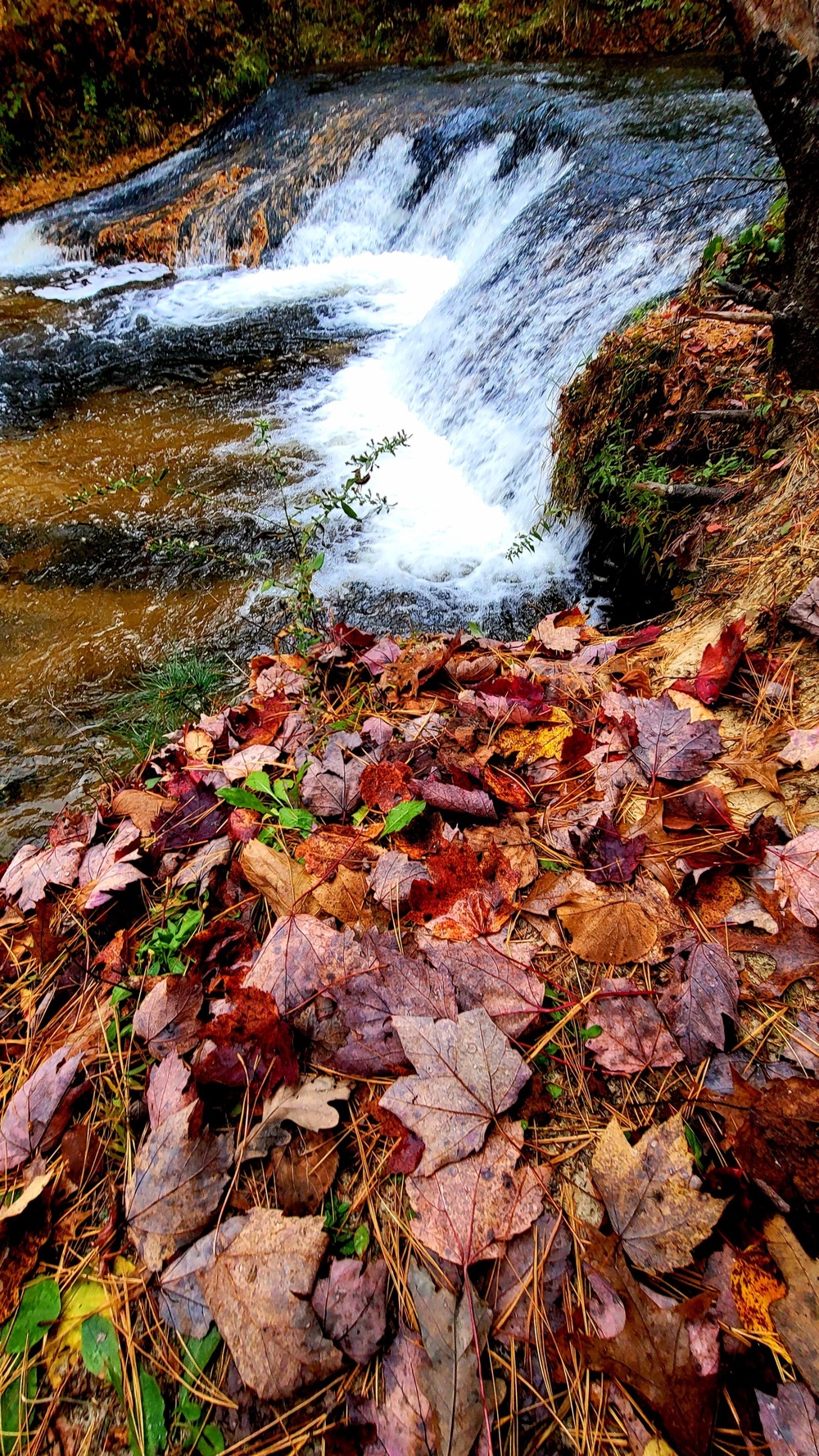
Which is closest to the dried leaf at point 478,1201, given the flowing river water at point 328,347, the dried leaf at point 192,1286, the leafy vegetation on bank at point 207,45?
the dried leaf at point 192,1286

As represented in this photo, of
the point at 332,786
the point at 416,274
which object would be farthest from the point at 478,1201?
the point at 416,274

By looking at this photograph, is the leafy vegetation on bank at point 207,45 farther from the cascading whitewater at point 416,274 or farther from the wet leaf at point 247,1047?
the wet leaf at point 247,1047

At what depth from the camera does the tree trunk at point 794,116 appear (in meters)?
1.90

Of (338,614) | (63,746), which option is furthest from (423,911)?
(338,614)

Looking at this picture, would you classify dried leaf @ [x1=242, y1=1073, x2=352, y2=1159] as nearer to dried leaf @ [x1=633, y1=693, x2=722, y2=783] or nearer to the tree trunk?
dried leaf @ [x1=633, y1=693, x2=722, y2=783]

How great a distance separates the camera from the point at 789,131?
2.04 metres

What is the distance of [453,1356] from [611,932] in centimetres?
66

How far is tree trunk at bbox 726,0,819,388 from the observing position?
1.90 meters

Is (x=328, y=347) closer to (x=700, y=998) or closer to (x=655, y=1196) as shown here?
(x=700, y=998)

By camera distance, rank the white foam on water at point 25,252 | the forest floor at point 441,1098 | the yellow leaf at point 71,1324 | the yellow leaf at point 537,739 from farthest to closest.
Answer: the white foam on water at point 25,252, the yellow leaf at point 537,739, the yellow leaf at point 71,1324, the forest floor at point 441,1098

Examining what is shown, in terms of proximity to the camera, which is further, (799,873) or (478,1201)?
(799,873)

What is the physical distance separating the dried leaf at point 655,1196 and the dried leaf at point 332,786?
Result: 2.93ft

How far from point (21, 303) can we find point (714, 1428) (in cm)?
1175

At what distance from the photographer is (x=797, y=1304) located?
81 cm
